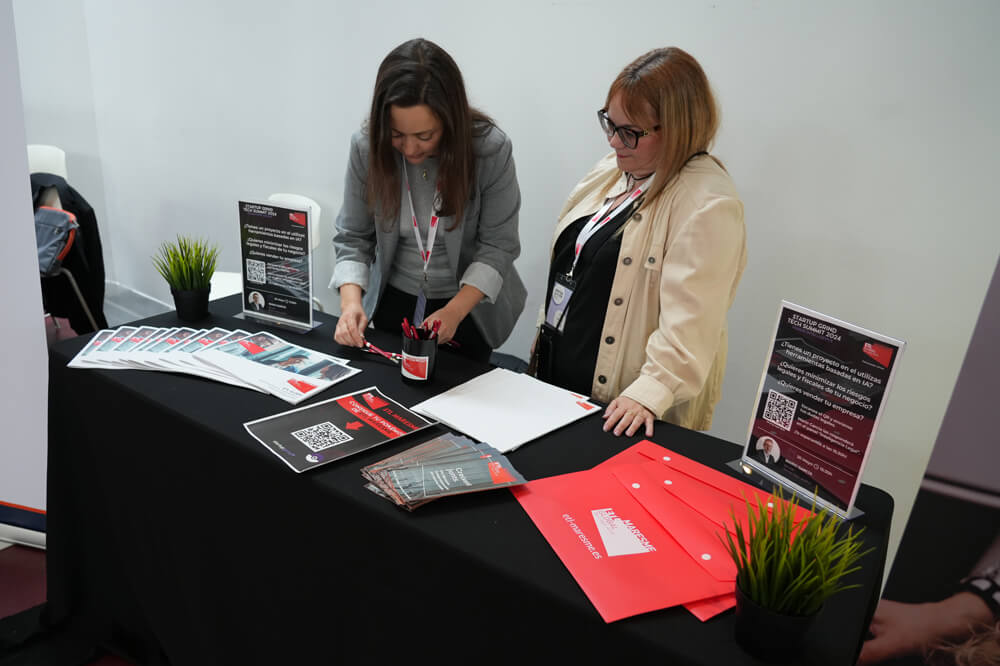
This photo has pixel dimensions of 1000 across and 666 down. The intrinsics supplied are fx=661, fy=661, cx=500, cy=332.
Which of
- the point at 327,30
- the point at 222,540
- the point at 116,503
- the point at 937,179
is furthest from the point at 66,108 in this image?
the point at 937,179

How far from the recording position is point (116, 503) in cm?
164

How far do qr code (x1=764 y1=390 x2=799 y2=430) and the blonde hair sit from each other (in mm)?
611

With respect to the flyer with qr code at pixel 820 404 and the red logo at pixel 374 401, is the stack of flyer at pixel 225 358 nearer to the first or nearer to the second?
the red logo at pixel 374 401

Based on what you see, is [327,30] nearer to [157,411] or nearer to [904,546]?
[157,411]

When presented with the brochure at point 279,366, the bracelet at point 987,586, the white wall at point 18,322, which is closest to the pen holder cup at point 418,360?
the brochure at point 279,366

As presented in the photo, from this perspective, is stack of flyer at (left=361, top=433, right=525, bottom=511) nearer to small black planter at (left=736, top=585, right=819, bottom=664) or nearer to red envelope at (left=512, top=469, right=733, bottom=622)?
red envelope at (left=512, top=469, right=733, bottom=622)

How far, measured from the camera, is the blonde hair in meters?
1.53

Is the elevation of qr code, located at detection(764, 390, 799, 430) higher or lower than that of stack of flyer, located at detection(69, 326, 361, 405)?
higher

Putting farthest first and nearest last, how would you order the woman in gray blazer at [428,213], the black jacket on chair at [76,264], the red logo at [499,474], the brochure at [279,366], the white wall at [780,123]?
the black jacket on chair at [76,264] < the white wall at [780,123] < the woman in gray blazer at [428,213] < the brochure at [279,366] < the red logo at [499,474]

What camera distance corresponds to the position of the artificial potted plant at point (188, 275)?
6.14ft

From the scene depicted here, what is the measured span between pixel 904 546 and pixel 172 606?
175cm

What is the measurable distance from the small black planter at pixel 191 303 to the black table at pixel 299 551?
41mm

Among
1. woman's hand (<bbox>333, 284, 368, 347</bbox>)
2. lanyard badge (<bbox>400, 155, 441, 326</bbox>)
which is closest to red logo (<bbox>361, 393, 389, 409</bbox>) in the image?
woman's hand (<bbox>333, 284, 368, 347</bbox>)

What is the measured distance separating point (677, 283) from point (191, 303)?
4.45 ft
